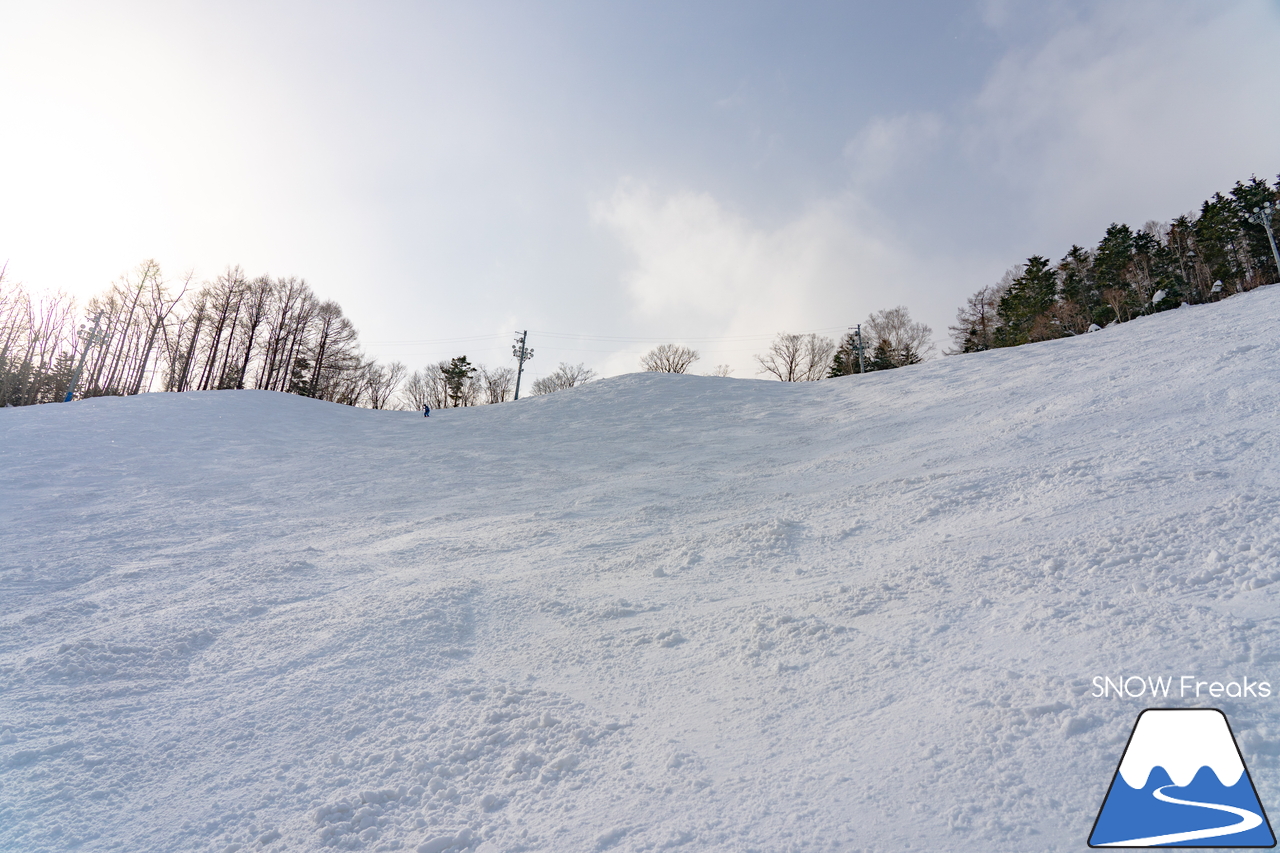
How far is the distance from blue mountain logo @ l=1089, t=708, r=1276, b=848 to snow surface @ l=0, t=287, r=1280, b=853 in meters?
0.08

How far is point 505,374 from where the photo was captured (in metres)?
60.7

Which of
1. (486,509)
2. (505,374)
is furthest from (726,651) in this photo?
(505,374)

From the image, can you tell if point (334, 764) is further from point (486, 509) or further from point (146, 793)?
point (486, 509)

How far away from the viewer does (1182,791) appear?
215 centimetres

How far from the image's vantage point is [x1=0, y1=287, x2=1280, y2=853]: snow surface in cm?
251

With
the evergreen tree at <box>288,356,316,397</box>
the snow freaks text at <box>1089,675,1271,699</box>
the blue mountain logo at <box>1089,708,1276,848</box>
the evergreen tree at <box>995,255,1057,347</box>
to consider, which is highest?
the evergreen tree at <box>995,255,1057,347</box>

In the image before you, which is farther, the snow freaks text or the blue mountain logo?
the snow freaks text

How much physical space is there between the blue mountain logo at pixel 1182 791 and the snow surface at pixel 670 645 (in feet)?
0.27

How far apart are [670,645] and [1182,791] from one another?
2.75 meters

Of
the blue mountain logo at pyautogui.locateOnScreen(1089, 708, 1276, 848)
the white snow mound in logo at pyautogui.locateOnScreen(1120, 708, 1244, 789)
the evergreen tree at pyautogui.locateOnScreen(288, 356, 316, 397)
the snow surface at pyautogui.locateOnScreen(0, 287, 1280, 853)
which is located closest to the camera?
the blue mountain logo at pyautogui.locateOnScreen(1089, 708, 1276, 848)

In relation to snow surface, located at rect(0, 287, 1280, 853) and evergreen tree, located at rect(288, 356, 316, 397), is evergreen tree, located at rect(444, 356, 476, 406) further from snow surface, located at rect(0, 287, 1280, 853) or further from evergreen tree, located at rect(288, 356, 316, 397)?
snow surface, located at rect(0, 287, 1280, 853)

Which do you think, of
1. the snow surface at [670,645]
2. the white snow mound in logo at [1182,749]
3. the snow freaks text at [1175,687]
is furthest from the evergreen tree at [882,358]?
the white snow mound in logo at [1182,749]

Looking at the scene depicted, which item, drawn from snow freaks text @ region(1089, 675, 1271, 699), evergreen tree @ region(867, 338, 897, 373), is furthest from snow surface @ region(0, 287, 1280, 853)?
evergreen tree @ region(867, 338, 897, 373)

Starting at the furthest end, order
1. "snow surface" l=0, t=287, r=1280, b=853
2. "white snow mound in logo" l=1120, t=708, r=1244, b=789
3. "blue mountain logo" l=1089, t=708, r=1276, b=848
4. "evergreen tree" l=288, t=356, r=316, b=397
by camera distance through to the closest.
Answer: "evergreen tree" l=288, t=356, r=316, b=397 → "snow surface" l=0, t=287, r=1280, b=853 → "white snow mound in logo" l=1120, t=708, r=1244, b=789 → "blue mountain logo" l=1089, t=708, r=1276, b=848
